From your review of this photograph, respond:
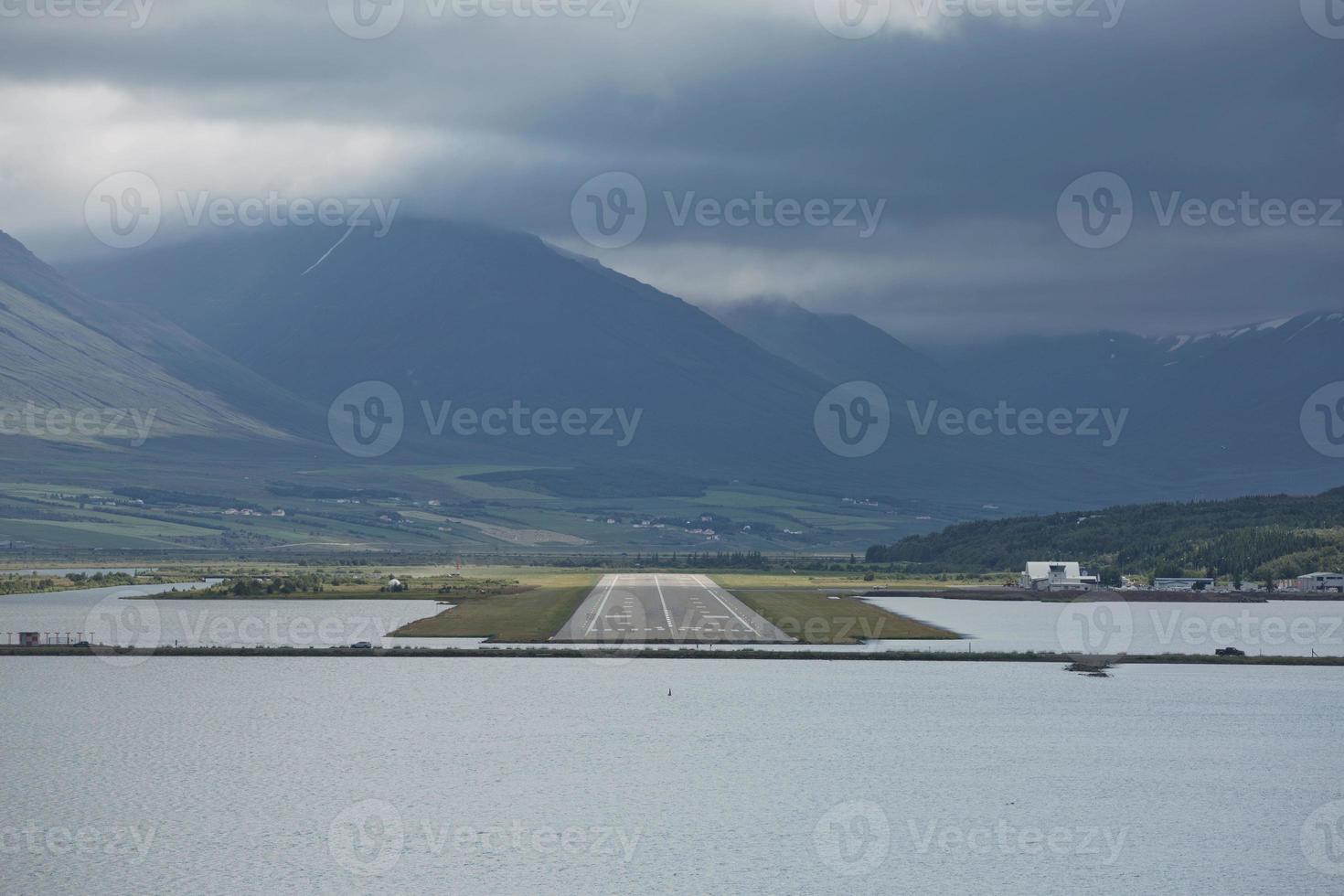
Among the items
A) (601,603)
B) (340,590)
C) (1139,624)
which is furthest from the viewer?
(340,590)

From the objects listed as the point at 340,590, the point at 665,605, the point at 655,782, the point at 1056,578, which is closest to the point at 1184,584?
the point at 1056,578

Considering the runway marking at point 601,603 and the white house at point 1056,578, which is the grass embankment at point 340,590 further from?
the white house at point 1056,578

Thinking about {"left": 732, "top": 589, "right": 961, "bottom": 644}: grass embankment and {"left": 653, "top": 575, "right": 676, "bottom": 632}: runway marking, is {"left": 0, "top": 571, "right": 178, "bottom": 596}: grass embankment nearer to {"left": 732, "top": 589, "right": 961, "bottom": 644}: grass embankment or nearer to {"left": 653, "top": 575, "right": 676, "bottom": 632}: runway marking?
{"left": 653, "top": 575, "right": 676, "bottom": 632}: runway marking

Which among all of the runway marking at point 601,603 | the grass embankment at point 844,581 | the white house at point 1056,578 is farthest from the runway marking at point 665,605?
the white house at point 1056,578

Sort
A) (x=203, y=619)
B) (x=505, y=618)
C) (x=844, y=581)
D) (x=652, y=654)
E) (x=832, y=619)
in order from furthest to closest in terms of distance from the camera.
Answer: (x=844, y=581)
(x=832, y=619)
(x=203, y=619)
(x=505, y=618)
(x=652, y=654)

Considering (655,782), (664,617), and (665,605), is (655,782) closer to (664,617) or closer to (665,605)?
(664,617)

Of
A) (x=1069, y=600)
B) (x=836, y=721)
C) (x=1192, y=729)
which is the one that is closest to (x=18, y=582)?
(x=1069, y=600)

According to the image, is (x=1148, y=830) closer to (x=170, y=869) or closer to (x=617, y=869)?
(x=617, y=869)
